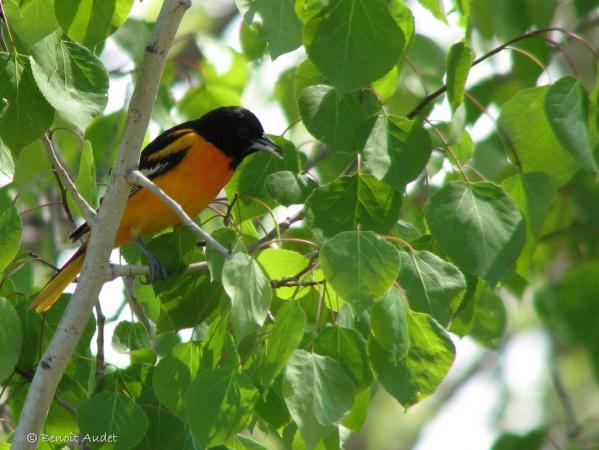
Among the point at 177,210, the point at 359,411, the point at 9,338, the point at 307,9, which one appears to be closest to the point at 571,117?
the point at 307,9

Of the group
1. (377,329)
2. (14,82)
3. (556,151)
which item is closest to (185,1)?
(14,82)

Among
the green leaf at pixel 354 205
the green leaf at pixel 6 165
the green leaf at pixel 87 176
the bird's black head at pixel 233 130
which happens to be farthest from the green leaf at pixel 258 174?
the bird's black head at pixel 233 130

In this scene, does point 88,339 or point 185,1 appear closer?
point 185,1

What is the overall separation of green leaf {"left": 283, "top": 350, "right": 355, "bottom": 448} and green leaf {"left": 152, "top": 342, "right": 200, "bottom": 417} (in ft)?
1.41

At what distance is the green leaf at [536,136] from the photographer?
3389 mm

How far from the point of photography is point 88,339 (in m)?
3.54

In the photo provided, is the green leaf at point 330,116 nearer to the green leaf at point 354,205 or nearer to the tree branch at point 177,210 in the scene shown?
the green leaf at point 354,205

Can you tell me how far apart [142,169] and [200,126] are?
0.44 metres

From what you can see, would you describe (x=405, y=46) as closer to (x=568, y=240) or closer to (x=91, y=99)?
(x=91, y=99)

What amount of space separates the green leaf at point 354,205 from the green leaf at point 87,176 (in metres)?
0.68

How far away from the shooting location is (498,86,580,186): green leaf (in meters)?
3.39

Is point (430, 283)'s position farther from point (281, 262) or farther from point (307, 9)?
point (307, 9)

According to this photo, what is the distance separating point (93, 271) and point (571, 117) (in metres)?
1.58

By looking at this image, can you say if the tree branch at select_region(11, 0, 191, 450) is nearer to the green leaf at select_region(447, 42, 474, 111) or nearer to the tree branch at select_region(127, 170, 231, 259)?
the tree branch at select_region(127, 170, 231, 259)
